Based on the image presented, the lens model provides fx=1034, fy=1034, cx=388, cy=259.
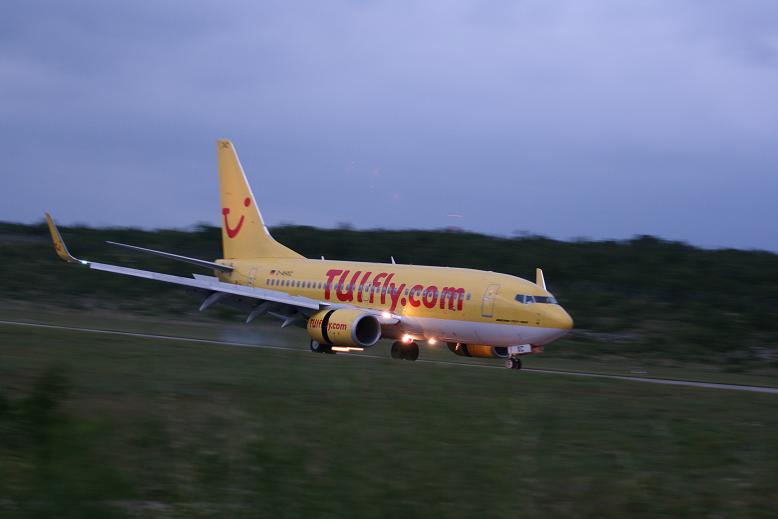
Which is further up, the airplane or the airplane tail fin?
the airplane tail fin

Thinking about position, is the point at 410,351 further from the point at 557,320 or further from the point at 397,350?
the point at 557,320

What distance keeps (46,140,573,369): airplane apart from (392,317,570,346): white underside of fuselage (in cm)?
3

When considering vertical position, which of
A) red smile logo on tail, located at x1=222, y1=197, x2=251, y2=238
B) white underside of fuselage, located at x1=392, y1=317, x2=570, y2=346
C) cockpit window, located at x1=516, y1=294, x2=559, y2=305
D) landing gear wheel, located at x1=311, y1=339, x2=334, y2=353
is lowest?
landing gear wheel, located at x1=311, y1=339, x2=334, y2=353

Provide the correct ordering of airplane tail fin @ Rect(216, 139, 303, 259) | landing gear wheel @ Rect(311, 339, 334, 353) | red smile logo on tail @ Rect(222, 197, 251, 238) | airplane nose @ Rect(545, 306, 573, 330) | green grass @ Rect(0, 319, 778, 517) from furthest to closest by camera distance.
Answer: red smile logo on tail @ Rect(222, 197, 251, 238), airplane tail fin @ Rect(216, 139, 303, 259), landing gear wheel @ Rect(311, 339, 334, 353), airplane nose @ Rect(545, 306, 573, 330), green grass @ Rect(0, 319, 778, 517)

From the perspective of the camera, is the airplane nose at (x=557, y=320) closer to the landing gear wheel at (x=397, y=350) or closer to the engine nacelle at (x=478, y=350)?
the engine nacelle at (x=478, y=350)

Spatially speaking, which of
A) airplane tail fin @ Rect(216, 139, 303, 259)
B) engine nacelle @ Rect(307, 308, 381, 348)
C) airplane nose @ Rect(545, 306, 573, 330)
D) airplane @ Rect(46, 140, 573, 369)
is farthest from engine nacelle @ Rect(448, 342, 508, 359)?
airplane tail fin @ Rect(216, 139, 303, 259)

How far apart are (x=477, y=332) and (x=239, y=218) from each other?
12.6m

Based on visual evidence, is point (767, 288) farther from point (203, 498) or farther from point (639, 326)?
point (203, 498)

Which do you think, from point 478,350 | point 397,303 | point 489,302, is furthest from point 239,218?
point 489,302

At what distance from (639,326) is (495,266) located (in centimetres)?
1764

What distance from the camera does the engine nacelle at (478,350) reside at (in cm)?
2967

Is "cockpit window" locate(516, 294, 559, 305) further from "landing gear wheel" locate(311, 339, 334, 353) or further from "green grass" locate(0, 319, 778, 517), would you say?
"green grass" locate(0, 319, 778, 517)

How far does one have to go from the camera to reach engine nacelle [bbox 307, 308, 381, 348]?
96.3 ft

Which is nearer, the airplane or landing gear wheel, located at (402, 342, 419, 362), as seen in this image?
the airplane
